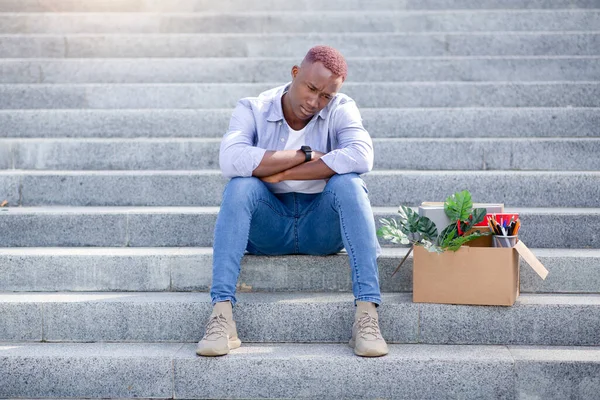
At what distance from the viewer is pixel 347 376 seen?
9.64 feet

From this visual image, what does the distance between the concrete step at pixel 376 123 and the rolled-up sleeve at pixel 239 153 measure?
1.46 metres

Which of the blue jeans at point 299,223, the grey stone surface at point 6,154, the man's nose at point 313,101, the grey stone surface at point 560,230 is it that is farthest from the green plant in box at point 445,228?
the grey stone surface at point 6,154

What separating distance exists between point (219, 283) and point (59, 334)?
0.82 m

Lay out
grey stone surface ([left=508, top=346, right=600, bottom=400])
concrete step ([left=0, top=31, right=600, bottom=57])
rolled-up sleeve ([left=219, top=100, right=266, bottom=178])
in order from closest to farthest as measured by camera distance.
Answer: grey stone surface ([left=508, top=346, right=600, bottom=400]) < rolled-up sleeve ([left=219, top=100, right=266, bottom=178]) < concrete step ([left=0, top=31, right=600, bottom=57])

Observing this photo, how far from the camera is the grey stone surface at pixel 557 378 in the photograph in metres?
2.91

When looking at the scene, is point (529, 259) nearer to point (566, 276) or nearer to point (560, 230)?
point (566, 276)

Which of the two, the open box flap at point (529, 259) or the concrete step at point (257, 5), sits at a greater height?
the concrete step at point (257, 5)

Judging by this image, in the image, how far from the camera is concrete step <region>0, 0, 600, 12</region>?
6656 mm

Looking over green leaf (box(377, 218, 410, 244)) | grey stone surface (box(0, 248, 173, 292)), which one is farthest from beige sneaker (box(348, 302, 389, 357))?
grey stone surface (box(0, 248, 173, 292))

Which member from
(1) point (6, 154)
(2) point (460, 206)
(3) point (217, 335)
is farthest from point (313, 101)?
(1) point (6, 154)

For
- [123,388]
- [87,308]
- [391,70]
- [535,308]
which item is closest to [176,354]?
[123,388]

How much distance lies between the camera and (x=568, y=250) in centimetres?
366

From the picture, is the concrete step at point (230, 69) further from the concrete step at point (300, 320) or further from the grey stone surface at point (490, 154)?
the concrete step at point (300, 320)

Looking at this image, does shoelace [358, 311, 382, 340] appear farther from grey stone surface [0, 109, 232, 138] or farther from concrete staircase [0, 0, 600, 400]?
grey stone surface [0, 109, 232, 138]
